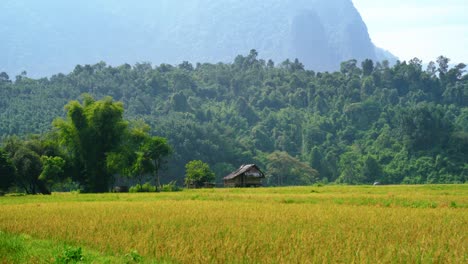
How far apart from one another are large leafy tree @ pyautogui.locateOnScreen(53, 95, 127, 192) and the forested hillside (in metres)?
40.9

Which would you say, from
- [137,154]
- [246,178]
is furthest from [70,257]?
[246,178]

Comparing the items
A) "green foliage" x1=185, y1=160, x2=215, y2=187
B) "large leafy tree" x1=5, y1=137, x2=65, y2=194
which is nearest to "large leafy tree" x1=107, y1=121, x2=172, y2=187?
"large leafy tree" x1=5, y1=137, x2=65, y2=194

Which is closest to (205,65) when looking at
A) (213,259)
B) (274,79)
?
(274,79)

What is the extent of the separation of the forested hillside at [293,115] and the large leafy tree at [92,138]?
4089cm

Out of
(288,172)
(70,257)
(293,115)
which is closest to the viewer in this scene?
(70,257)

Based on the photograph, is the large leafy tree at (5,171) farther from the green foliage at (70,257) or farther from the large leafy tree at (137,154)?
the green foliage at (70,257)

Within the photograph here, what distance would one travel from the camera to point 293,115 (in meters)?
126

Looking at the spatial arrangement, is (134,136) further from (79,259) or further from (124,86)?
(124,86)

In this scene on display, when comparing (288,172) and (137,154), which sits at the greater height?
(137,154)

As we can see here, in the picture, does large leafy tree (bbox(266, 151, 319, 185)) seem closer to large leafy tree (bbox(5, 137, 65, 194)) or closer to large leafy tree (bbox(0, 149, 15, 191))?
large leafy tree (bbox(5, 137, 65, 194))

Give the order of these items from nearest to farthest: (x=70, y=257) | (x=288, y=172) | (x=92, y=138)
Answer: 1. (x=70, y=257)
2. (x=92, y=138)
3. (x=288, y=172)

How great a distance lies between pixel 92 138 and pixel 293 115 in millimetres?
79908

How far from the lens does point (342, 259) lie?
9609 millimetres

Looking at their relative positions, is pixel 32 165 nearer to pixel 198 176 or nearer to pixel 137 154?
pixel 137 154
